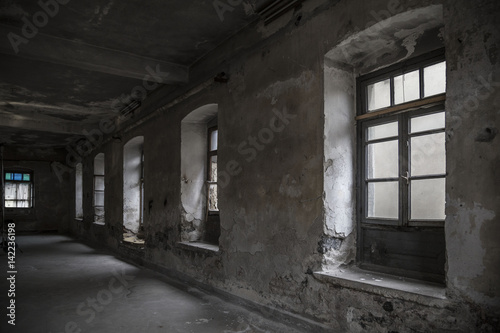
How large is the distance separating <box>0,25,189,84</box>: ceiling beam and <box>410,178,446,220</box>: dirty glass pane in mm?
3702

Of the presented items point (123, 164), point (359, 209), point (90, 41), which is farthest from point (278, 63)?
point (123, 164)

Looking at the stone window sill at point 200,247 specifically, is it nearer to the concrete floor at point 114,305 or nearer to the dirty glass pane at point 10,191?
the concrete floor at point 114,305

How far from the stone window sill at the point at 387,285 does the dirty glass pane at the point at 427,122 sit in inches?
43.2

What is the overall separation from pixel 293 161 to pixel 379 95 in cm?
92

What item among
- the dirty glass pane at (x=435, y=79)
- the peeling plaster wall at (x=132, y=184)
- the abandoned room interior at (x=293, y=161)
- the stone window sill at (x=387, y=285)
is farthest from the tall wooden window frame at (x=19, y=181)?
the dirty glass pane at (x=435, y=79)

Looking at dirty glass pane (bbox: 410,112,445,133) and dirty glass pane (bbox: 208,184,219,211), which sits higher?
dirty glass pane (bbox: 410,112,445,133)

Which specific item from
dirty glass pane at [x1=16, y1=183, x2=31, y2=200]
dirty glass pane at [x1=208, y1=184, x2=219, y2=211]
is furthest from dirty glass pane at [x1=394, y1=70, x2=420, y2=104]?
dirty glass pane at [x1=16, y1=183, x2=31, y2=200]

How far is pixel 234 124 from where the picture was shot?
14.4 ft

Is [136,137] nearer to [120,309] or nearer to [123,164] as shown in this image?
[123,164]

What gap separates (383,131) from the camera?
10.2 feet

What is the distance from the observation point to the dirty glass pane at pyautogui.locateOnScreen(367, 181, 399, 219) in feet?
9.79

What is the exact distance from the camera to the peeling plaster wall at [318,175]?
84.6 inches

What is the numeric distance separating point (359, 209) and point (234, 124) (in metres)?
1.80

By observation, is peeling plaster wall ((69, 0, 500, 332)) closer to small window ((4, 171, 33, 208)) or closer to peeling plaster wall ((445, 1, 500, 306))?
peeling plaster wall ((445, 1, 500, 306))
